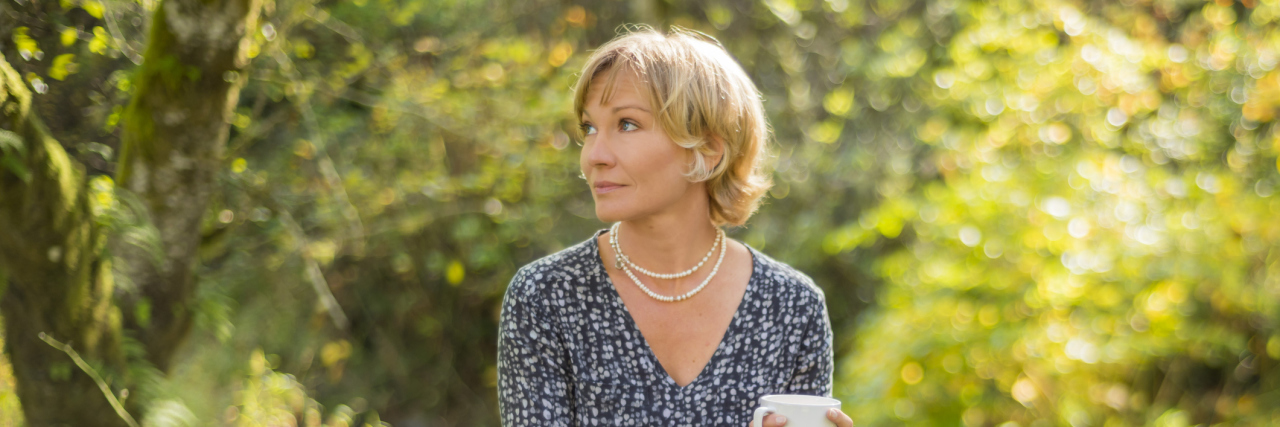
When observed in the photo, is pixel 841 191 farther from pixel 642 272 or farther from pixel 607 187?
pixel 607 187

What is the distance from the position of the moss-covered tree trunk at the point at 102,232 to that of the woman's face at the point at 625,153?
948 millimetres

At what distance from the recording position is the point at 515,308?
5.07 ft

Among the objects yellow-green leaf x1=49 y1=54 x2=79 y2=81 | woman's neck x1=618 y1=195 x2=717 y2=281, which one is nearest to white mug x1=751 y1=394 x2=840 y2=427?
woman's neck x1=618 y1=195 x2=717 y2=281

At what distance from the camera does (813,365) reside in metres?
1.70

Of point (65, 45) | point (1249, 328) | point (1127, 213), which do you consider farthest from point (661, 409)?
point (1249, 328)

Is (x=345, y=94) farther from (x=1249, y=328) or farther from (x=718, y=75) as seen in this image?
(x=1249, y=328)

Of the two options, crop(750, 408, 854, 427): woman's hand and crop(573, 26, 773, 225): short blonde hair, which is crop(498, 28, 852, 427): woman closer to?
crop(573, 26, 773, 225): short blonde hair

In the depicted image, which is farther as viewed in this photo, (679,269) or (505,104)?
(505,104)

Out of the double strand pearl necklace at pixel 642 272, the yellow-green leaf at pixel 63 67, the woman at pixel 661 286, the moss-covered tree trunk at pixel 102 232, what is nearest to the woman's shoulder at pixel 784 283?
the woman at pixel 661 286

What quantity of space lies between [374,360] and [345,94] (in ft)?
6.25

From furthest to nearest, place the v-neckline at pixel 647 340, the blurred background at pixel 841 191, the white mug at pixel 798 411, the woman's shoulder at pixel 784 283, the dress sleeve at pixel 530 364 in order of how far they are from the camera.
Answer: the blurred background at pixel 841 191 < the woman's shoulder at pixel 784 283 < the v-neckline at pixel 647 340 < the dress sleeve at pixel 530 364 < the white mug at pixel 798 411

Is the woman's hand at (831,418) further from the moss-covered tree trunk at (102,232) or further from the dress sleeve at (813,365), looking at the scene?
the moss-covered tree trunk at (102,232)

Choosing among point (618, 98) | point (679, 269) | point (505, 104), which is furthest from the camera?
point (505, 104)

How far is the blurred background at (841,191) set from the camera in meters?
2.61
